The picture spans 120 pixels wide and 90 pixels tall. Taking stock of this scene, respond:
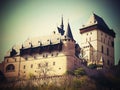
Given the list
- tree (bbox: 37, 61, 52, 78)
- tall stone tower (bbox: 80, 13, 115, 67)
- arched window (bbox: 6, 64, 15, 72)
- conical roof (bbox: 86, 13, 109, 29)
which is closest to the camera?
conical roof (bbox: 86, 13, 109, 29)

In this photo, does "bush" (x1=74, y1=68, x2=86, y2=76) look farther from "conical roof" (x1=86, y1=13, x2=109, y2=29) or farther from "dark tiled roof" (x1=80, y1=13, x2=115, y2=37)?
"conical roof" (x1=86, y1=13, x2=109, y2=29)

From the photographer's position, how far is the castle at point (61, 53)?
40.7 ft

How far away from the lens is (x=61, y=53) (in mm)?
13156

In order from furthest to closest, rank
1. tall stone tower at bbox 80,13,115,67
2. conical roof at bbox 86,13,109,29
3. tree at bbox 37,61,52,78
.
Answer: tree at bbox 37,61,52,78
tall stone tower at bbox 80,13,115,67
conical roof at bbox 86,13,109,29

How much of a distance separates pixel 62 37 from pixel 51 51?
2.73 feet

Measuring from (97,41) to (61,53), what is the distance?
4.54 ft

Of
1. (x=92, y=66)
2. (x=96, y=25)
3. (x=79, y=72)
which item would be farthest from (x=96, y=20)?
(x=79, y=72)

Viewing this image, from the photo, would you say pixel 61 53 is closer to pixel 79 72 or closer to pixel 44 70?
pixel 44 70

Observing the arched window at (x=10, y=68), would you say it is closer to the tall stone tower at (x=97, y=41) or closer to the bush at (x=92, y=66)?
the tall stone tower at (x=97, y=41)

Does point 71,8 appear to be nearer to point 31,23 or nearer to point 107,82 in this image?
point 31,23

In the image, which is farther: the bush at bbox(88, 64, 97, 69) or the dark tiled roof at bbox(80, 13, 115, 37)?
the bush at bbox(88, 64, 97, 69)

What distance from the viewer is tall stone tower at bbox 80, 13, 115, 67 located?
39.5 feet

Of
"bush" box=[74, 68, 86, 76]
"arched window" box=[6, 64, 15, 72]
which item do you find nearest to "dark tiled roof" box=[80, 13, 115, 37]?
"bush" box=[74, 68, 86, 76]

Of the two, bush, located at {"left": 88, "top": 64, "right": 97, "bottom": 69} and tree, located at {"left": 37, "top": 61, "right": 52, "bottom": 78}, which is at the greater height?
bush, located at {"left": 88, "top": 64, "right": 97, "bottom": 69}
